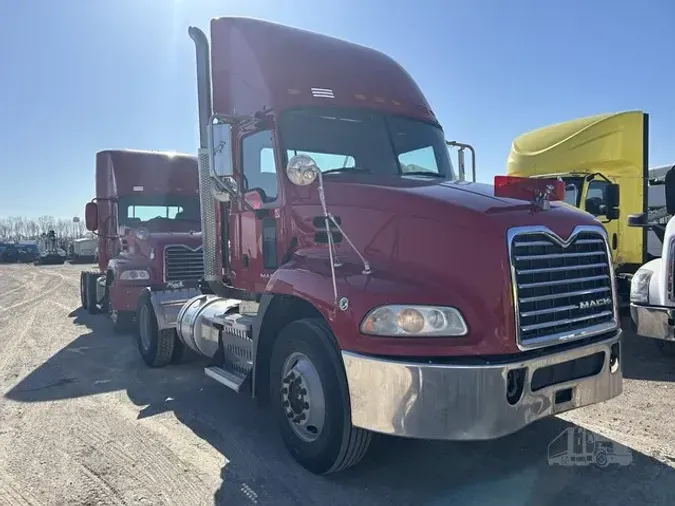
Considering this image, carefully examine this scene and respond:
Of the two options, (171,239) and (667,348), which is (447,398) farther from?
(171,239)

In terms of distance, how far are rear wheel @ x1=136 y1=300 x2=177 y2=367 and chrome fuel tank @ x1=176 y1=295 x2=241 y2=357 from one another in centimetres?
38

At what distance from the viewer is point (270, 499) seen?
356 centimetres

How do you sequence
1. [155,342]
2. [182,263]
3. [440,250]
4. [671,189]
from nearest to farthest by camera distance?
[440,250] < [671,189] < [155,342] < [182,263]

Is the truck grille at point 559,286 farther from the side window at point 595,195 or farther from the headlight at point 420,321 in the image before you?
the side window at point 595,195

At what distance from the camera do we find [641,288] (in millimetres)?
6199

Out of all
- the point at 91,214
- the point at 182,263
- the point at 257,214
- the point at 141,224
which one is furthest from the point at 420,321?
the point at 91,214

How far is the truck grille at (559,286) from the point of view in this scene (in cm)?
336

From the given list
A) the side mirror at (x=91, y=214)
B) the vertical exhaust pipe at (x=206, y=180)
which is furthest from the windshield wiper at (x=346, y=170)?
the side mirror at (x=91, y=214)

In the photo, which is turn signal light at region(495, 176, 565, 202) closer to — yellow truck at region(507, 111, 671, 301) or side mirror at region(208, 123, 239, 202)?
side mirror at region(208, 123, 239, 202)

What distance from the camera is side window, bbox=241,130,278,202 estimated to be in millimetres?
4797

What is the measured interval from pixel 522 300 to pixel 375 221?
3.70 feet

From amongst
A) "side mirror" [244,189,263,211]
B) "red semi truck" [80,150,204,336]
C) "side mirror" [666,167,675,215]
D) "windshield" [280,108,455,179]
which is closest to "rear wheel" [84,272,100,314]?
"red semi truck" [80,150,204,336]

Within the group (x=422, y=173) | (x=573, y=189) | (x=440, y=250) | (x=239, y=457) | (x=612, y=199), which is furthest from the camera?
(x=573, y=189)

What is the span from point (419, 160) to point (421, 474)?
2.68 meters
